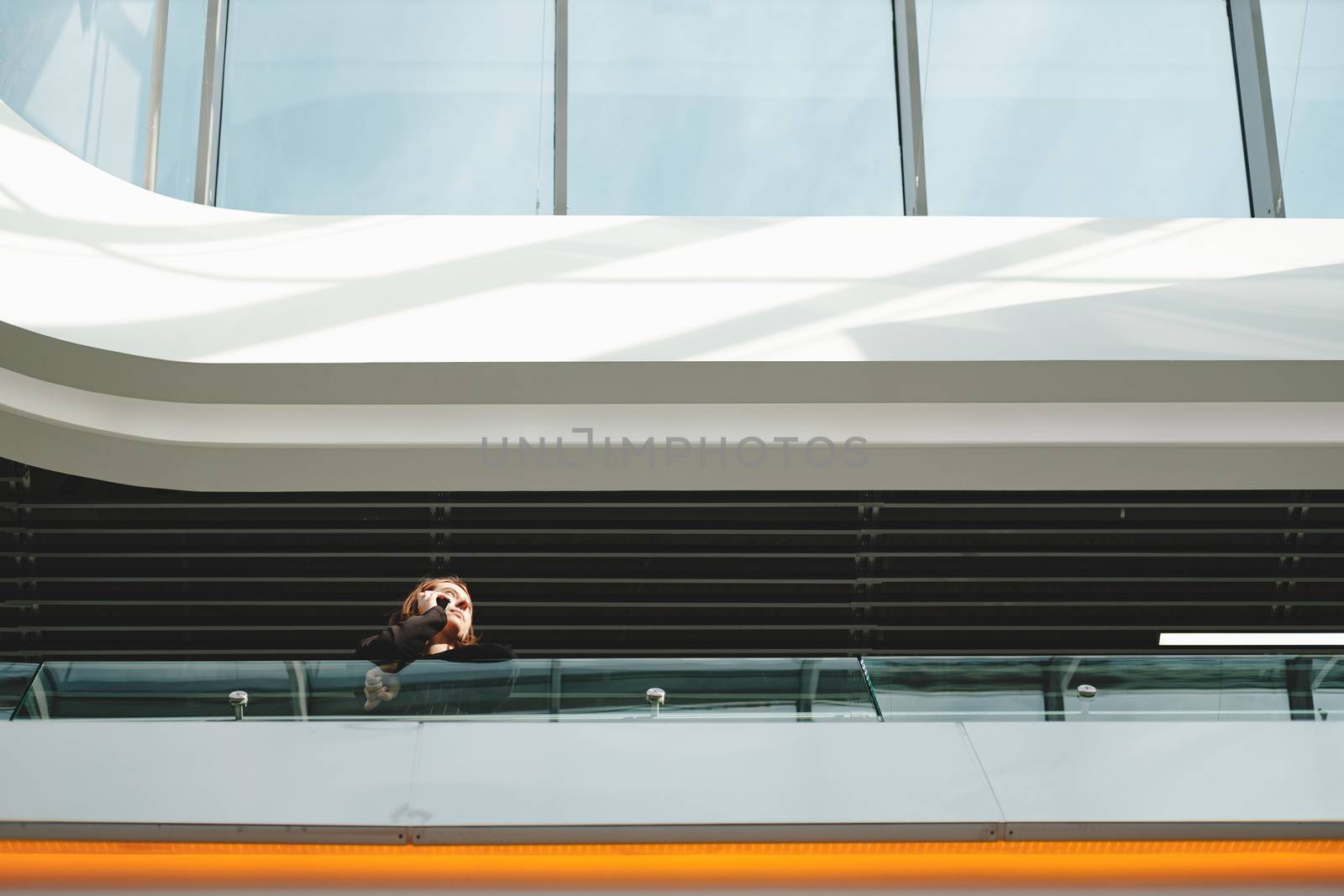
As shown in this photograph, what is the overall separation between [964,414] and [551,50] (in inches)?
133

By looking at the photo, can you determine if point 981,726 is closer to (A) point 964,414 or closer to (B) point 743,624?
(A) point 964,414

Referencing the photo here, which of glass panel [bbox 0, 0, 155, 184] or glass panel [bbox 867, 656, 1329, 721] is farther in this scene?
glass panel [bbox 0, 0, 155, 184]

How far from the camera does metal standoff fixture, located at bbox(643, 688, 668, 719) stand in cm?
249

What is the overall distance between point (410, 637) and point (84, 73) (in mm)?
4170

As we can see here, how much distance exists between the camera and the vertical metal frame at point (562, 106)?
20.5ft

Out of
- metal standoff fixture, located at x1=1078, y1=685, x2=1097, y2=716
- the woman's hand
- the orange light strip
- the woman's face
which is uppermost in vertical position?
the woman's face

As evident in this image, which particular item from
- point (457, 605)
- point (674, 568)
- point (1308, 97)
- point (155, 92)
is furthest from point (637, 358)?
point (1308, 97)

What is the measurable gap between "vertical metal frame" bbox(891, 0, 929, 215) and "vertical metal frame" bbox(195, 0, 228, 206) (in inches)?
158

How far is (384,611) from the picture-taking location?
256 inches

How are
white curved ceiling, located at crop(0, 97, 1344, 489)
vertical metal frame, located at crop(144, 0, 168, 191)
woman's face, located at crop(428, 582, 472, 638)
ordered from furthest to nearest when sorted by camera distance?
1. vertical metal frame, located at crop(144, 0, 168, 191)
2. white curved ceiling, located at crop(0, 97, 1344, 489)
3. woman's face, located at crop(428, 582, 472, 638)

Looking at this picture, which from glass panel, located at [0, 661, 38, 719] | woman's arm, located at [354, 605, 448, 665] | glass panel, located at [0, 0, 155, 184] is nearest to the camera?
glass panel, located at [0, 661, 38, 719]

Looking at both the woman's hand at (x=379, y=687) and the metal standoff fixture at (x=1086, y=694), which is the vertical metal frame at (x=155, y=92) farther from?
the metal standoff fixture at (x=1086, y=694)

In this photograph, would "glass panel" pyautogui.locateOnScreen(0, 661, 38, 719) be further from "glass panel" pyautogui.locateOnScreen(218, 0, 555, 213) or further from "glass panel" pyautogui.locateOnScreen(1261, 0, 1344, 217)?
"glass panel" pyautogui.locateOnScreen(1261, 0, 1344, 217)

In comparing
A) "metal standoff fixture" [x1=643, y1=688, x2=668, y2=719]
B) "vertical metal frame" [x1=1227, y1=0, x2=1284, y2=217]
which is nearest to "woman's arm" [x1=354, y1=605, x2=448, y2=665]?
"metal standoff fixture" [x1=643, y1=688, x2=668, y2=719]
